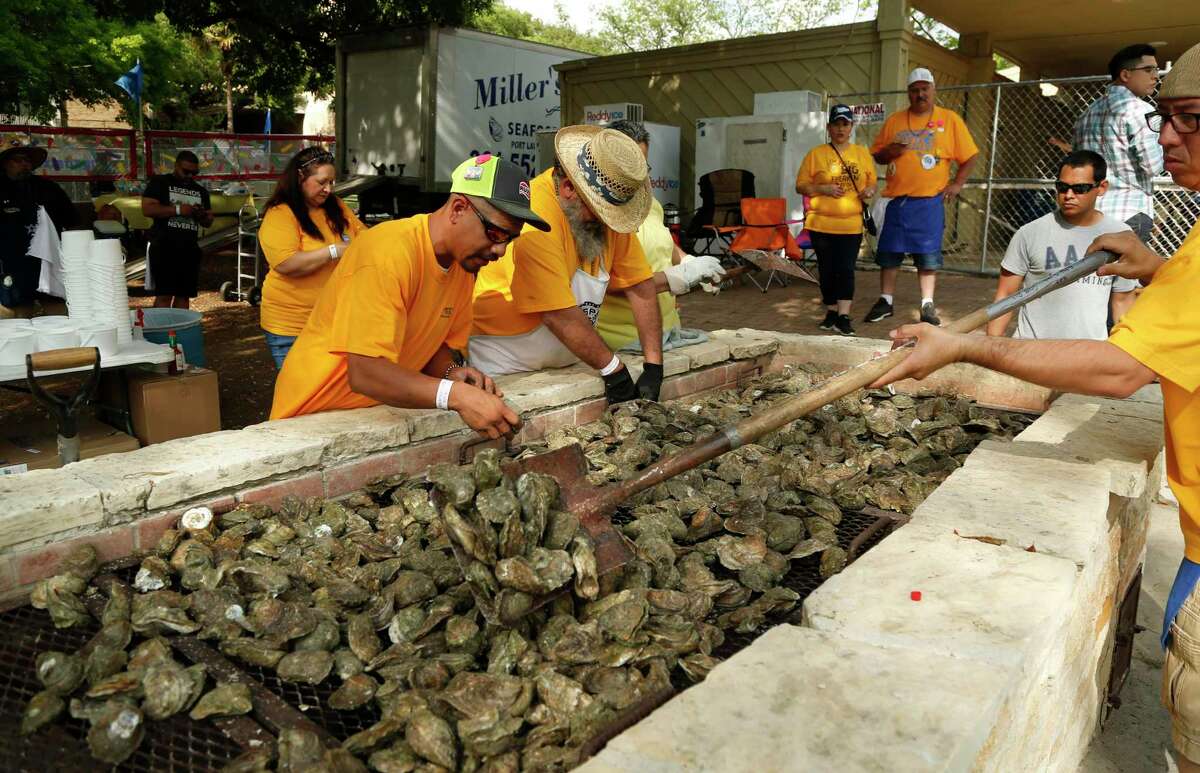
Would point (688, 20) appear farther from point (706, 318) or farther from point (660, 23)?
point (706, 318)

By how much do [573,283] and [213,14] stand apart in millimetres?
11091

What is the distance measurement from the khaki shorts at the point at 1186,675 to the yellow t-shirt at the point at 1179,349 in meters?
0.14

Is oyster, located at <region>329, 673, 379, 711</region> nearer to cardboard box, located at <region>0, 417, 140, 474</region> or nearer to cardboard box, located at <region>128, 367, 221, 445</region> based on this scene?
cardboard box, located at <region>0, 417, 140, 474</region>

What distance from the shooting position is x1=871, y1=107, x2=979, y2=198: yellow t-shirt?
7.31 metres

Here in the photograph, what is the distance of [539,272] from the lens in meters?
3.74

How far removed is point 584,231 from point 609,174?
366mm

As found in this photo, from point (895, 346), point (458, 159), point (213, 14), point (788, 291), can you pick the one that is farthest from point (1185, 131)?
point (213, 14)

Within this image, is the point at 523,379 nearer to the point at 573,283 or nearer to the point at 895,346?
the point at 573,283

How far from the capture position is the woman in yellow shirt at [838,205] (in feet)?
26.2

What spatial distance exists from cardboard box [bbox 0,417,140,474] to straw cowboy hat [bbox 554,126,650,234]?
2477 millimetres

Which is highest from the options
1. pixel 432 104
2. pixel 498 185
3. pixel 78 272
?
pixel 432 104

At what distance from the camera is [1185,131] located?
212 cm

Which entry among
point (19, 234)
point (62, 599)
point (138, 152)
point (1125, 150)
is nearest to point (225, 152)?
point (138, 152)

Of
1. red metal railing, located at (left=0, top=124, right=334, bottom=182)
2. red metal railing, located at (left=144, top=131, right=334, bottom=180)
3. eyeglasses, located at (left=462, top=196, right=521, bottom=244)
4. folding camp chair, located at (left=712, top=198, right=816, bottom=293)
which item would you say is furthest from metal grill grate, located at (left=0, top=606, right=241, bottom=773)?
red metal railing, located at (left=144, top=131, right=334, bottom=180)
